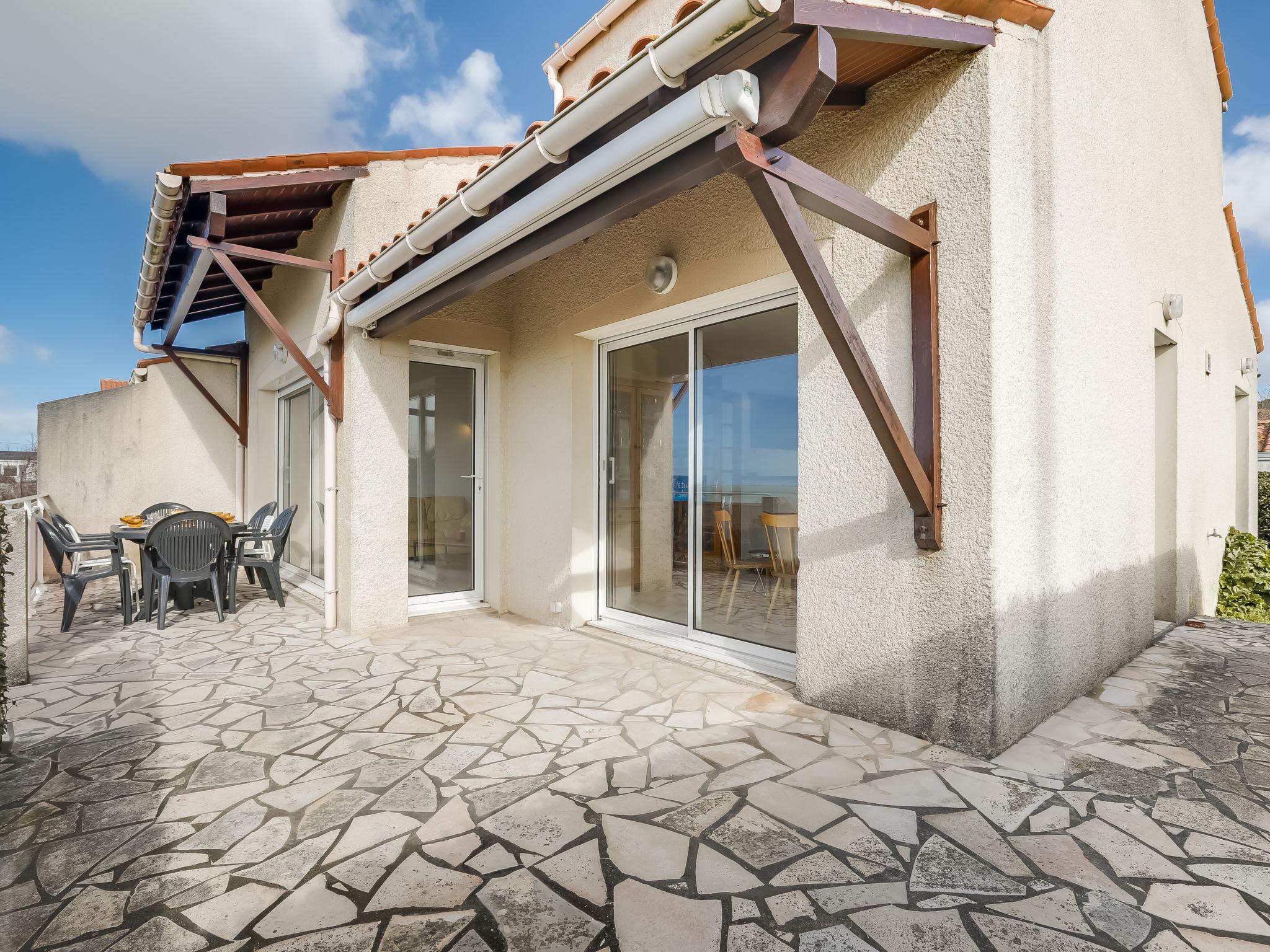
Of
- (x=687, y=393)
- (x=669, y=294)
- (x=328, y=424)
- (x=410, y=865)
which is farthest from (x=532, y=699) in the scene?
(x=328, y=424)

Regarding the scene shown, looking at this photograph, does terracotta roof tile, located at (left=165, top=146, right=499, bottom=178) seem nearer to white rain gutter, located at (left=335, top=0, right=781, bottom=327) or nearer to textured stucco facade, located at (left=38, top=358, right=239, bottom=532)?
white rain gutter, located at (left=335, top=0, right=781, bottom=327)

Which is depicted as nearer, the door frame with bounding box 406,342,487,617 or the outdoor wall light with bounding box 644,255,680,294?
the outdoor wall light with bounding box 644,255,680,294

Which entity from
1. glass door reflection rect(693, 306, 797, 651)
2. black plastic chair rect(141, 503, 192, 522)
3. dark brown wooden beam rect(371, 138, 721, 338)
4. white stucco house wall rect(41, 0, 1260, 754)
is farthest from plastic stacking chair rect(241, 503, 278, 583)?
glass door reflection rect(693, 306, 797, 651)

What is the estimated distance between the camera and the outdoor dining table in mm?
6676

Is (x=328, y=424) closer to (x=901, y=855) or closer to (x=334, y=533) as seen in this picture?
(x=334, y=533)

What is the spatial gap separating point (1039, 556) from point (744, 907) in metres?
2.70

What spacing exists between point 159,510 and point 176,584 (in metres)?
3.24

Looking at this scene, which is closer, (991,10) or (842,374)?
(991,10)

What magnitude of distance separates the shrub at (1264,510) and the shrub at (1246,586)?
4953mm

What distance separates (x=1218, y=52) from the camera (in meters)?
7.52

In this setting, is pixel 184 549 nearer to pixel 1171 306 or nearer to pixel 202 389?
pixel 202 389

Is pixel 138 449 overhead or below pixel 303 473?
overhead

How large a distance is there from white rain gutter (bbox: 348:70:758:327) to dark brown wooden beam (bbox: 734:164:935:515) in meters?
0.24

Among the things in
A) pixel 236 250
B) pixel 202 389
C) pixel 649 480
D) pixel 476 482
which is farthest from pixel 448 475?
pixel 202 389
